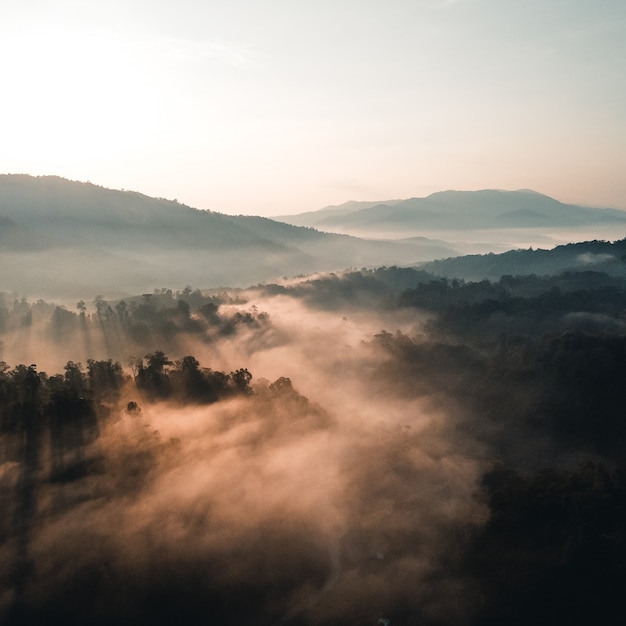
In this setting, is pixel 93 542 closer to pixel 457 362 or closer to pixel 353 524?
pixel 353 524

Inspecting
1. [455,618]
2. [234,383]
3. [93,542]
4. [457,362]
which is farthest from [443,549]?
[457,362]

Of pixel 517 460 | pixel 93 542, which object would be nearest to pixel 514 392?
pixel 517 460

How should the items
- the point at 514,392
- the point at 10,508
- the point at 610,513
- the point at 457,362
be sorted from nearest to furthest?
1. the point at 610,513
2. the point at 10,508
3. the point at 514,392
4. the point at 457,362

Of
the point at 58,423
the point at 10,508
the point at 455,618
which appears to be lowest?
the point at 455,618

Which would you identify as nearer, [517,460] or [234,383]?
[517,460]

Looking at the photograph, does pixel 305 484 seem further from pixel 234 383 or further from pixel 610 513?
pixel 610 513

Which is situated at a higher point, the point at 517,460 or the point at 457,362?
the point at 457,362

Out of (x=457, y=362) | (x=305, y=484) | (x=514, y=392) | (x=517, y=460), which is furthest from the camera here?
(x=457, y=362)
